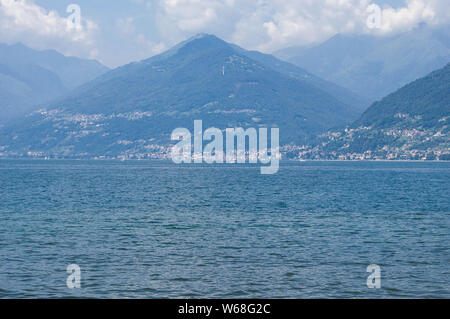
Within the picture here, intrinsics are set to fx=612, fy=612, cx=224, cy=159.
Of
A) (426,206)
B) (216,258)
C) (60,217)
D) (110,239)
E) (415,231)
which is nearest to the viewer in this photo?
(216,258)

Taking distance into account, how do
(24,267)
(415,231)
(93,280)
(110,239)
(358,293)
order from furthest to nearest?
(415,231) → (110,239) → (24,267) → (93,280) → (358,293)

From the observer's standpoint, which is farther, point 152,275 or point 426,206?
point 426,206

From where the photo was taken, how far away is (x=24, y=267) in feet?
132

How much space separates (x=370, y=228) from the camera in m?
63.4

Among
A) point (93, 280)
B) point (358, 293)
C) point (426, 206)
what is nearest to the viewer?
point (358, 293)

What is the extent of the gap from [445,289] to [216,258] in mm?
16548

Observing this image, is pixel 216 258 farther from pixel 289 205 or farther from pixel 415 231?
pixel 289 205
